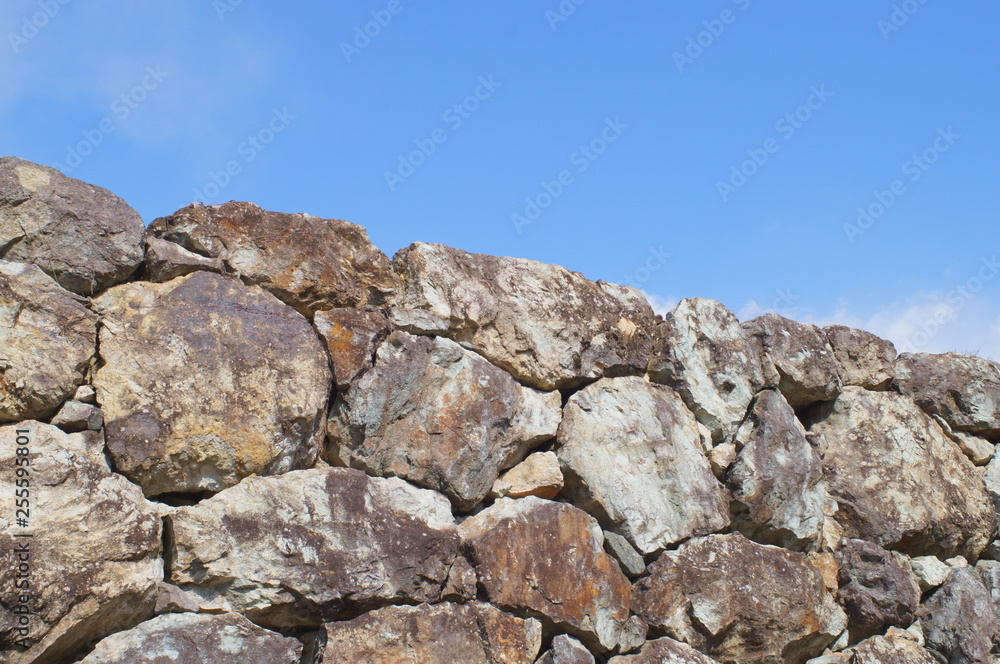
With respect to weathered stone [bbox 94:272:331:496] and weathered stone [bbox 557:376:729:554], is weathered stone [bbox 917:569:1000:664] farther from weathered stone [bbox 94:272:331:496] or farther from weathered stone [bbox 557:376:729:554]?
weathered stone [bbox 94:272:331:496]

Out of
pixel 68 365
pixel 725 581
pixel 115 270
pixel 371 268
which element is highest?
pixel 371 268

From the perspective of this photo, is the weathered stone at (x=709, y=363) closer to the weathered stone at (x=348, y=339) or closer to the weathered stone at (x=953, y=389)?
the weathered stone at (x=953, y=389)

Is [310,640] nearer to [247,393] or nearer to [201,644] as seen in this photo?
[201,644]

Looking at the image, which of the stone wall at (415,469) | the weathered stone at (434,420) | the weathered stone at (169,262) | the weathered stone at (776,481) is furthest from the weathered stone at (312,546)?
the weathered stone at (776,481)

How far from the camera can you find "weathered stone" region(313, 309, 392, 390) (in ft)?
12.7

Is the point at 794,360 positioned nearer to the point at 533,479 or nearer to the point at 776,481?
the point at 776,481

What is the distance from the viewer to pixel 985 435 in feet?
19.9

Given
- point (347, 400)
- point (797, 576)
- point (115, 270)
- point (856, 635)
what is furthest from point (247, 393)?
point (856, 635)

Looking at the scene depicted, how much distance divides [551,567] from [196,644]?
5.14 feet

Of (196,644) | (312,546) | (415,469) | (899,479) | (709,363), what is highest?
(709,363)

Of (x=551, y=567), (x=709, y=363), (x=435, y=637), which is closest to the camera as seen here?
(x=435, y=637)

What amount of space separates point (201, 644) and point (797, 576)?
3.09m

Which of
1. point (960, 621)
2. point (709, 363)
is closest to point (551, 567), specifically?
point (709, 363)

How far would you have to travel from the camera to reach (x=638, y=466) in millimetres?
4465
